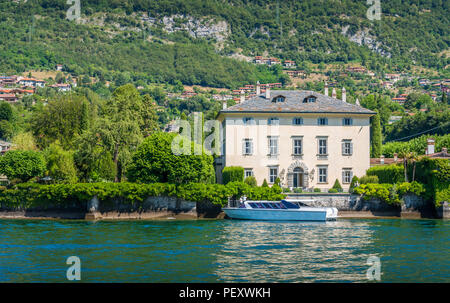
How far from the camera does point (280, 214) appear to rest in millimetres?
53938

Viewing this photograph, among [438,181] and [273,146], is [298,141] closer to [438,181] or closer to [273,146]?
[273,146]

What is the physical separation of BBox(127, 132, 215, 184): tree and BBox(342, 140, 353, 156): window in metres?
16.1

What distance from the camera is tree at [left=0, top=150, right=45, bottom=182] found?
59.2 m

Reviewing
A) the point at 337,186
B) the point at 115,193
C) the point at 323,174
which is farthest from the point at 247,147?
the point at 115,193

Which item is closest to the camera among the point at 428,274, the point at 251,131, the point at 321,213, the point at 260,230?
the point at 428,274

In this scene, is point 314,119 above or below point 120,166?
above

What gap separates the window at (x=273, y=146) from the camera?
64.6 m

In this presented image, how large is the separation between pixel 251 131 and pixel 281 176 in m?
5.88

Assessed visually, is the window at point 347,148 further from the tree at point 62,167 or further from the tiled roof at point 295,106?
the tree at point 62,167

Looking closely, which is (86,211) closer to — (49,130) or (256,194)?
(256,194)

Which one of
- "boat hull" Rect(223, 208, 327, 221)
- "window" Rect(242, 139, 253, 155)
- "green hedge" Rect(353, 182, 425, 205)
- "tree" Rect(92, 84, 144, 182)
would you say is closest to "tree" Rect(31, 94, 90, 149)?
"tree" Rect(92, 84, 144, 182)

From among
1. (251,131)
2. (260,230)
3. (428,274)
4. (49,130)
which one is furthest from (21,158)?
(428,274)

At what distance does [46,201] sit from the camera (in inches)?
2240

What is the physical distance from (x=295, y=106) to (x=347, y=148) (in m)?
7.35
